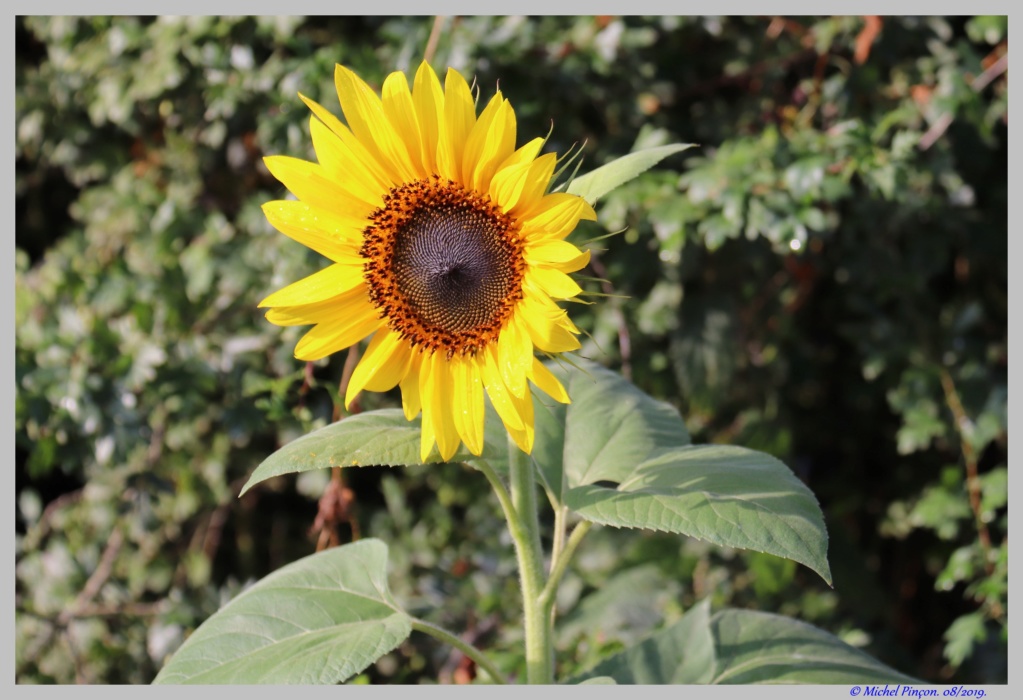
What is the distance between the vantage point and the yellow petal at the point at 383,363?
42.3 inches

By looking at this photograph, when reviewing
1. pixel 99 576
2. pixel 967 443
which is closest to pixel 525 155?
pixel 967 443

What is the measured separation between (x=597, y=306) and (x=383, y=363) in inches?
36.1

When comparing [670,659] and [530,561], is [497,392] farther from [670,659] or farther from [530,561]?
[670,659]

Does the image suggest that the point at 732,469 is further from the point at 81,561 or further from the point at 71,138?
the point at 71,138

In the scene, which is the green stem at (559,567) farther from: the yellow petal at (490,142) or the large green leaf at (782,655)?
the yellow petal at (490,142)

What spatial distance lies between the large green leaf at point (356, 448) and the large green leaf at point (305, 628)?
19cm

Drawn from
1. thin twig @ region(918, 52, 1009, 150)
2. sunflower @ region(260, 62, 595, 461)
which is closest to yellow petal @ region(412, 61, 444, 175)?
sunflower @ region(260, 62, 595, 461)

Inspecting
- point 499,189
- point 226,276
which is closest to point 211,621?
point 499,189

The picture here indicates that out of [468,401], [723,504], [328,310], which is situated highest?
[328,310]

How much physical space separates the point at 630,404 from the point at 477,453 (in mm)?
351

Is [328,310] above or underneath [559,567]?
above

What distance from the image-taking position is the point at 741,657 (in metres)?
1.31

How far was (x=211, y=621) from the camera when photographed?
115cm

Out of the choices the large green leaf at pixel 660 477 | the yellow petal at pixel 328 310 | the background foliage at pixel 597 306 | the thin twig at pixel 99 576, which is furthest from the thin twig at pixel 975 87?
the thin twig at pixel 99 576
